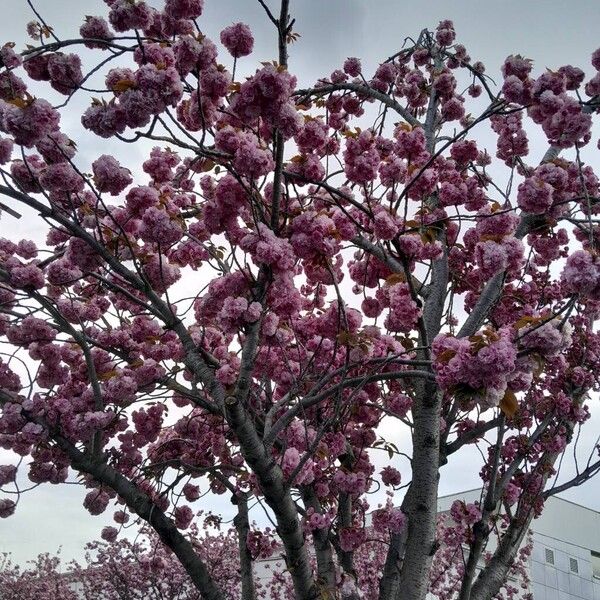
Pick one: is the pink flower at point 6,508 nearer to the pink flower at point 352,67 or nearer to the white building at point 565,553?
the pink flower at point 352,67

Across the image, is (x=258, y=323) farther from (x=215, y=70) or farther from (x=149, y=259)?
(x=215, y=70)

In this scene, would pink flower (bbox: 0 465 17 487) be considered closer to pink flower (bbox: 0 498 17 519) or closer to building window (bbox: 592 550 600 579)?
pink flower (bbox: 0 498 17 519)

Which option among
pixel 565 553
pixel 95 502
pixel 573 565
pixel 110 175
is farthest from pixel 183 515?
pixel 573 565

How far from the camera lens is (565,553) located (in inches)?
670

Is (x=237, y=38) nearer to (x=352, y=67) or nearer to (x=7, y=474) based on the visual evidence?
(x=352, y=67)

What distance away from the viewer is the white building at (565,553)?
16312 millimetres

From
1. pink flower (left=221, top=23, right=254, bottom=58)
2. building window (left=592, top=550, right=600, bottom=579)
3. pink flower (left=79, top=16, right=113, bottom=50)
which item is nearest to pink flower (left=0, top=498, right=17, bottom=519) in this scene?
pink flower (left=79, top=16, right=113, bottom=50)

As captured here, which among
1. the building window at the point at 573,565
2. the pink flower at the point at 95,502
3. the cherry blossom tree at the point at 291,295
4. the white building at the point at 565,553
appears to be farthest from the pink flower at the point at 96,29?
the building window at the point at 573,565

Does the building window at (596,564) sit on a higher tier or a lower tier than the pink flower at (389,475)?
higher

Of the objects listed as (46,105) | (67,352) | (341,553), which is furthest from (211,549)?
(46,105)

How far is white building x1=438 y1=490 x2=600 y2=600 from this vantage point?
16.3m

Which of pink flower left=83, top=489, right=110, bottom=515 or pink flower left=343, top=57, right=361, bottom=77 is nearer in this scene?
pink flower left=83, top=489, right=110, bottom=515

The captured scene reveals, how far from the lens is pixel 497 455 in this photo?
4.65 metres

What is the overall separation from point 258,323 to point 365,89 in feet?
12.4
